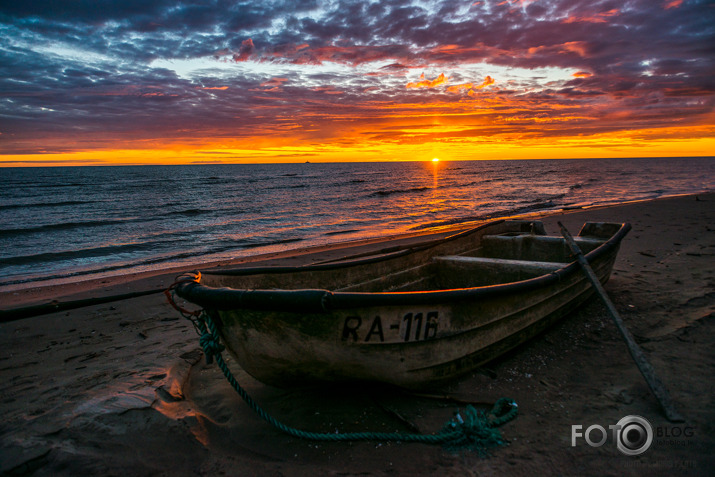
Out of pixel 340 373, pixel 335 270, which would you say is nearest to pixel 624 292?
pixel 335 270

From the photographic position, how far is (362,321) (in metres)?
3.08

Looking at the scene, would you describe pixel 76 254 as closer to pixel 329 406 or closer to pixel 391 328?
pixel 329 406

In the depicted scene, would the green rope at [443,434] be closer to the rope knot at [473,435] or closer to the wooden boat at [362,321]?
the rope knot at [473,435]

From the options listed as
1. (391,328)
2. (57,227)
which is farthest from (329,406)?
(57,227)

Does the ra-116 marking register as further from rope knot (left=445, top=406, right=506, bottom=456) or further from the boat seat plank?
the boat seat plank

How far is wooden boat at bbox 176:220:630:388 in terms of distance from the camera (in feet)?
9.78

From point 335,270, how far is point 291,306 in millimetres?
1656

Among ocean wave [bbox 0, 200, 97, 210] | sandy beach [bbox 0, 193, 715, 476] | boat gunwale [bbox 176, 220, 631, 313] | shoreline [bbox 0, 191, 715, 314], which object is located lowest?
shoreline [bbox 0, 191, 715, 314]

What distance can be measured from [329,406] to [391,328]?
99 centimetres

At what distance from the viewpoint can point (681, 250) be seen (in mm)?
8797

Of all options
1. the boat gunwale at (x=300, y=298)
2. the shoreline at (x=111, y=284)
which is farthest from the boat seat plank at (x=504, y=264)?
the shoreline at (x=111, y=284)

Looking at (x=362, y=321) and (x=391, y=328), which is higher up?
(x=362, y=321)

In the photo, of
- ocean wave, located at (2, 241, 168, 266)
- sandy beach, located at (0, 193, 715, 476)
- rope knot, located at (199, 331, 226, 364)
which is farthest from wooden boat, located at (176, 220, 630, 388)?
ocean wave, located at (2, 241, 168, 266)

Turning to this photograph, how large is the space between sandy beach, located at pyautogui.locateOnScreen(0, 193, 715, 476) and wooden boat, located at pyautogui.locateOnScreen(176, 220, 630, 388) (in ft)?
1.14
